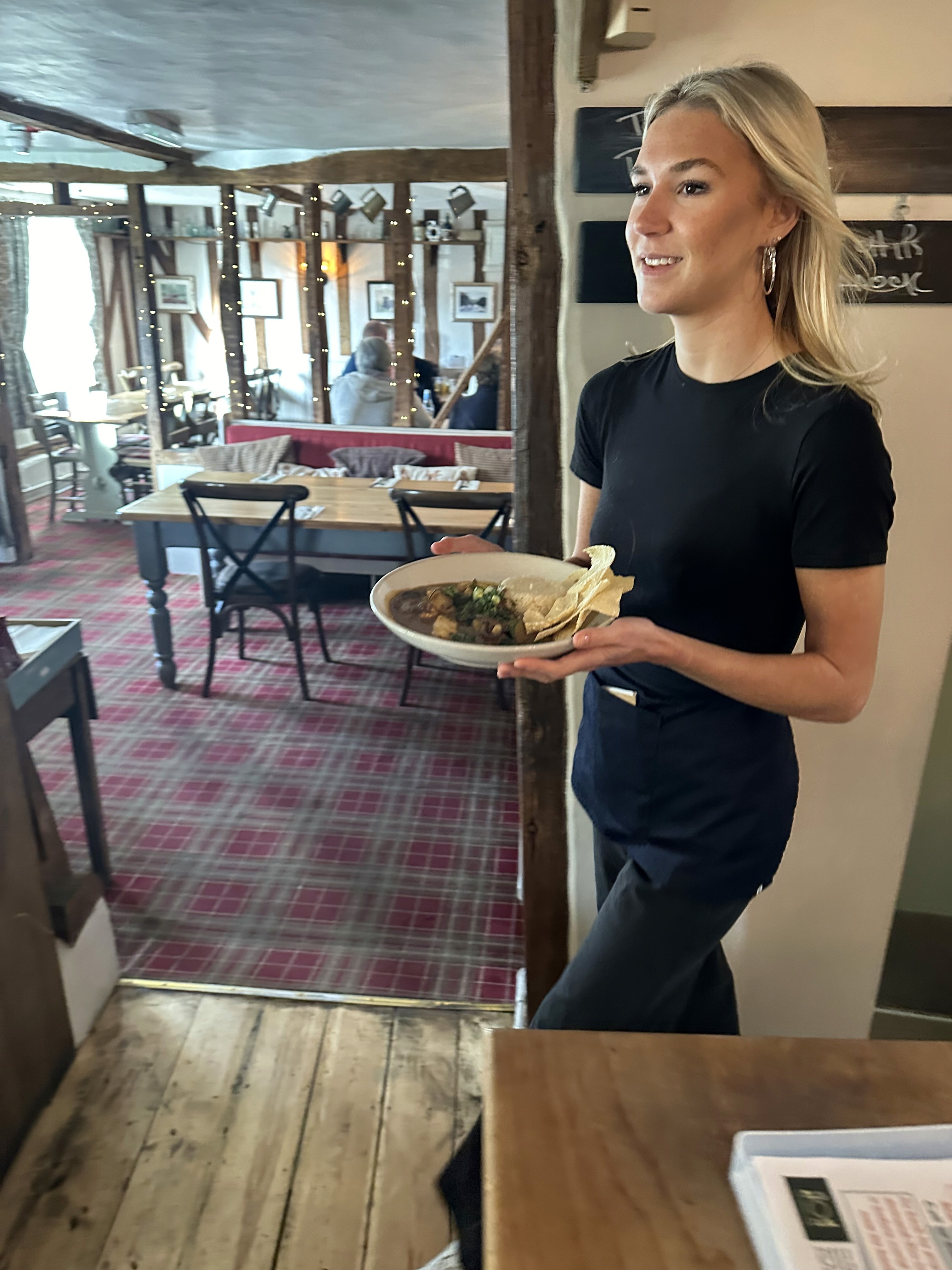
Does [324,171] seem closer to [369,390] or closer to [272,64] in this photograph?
[369,390]

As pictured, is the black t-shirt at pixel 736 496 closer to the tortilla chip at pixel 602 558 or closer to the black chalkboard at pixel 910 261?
the tortilla chip at pixel 602 558

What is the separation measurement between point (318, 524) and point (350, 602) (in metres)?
1.29

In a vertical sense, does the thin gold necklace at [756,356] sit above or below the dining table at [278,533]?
above

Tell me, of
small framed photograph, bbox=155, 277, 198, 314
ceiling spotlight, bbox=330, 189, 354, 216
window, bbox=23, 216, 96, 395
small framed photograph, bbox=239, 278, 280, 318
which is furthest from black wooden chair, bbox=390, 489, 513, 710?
small framed photograph, bbox=239, 278, 280, 318

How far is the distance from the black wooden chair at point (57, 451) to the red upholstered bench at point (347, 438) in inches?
69.4

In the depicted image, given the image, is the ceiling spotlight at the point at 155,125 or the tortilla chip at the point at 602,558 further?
the ceiling spotlight at the point at 155,125

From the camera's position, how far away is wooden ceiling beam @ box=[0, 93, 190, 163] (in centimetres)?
442

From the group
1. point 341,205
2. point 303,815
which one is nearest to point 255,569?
point 303,815

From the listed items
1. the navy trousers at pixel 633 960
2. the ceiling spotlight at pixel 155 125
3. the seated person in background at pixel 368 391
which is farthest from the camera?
the seated person in background at pixel 368 391

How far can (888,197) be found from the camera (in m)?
1.38

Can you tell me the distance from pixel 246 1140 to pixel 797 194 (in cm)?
180

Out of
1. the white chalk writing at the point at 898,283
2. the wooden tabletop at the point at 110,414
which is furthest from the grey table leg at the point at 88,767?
the wooden tabletop at the point at 110,414

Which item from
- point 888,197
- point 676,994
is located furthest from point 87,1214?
point 888,197

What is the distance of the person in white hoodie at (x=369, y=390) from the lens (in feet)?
20.0
